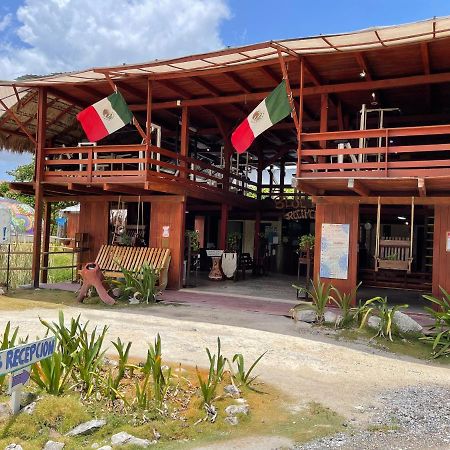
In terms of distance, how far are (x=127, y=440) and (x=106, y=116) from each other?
933 cm

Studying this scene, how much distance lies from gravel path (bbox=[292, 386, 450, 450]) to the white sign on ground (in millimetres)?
2442

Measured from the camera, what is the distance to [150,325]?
335 inches

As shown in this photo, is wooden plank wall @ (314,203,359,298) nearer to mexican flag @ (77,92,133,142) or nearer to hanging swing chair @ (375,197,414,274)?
hanging swing chair @ (375,197,414,274)

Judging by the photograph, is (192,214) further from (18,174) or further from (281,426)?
(18,174)

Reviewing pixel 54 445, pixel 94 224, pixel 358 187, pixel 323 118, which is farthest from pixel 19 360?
pixel 94 224

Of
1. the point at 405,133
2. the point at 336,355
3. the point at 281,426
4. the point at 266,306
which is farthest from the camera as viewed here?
the point at 266,306

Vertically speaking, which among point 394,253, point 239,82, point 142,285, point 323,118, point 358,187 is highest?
point 239,82

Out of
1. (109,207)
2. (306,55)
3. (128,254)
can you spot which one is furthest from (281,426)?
(109,207)

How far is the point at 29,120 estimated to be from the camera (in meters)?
14.9

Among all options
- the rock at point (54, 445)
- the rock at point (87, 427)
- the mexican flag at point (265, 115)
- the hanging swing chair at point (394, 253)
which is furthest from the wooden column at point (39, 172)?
the rock at point (54, 445)

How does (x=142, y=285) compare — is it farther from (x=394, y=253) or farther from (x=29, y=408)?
(x=29, y=408)

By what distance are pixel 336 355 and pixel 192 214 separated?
13.1 m

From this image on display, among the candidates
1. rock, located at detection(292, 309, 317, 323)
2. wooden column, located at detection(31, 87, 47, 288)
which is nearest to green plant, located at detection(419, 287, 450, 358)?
rock, located at detection(292, 309, 317, 323)

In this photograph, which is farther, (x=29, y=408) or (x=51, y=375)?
(x=51, y=375)
